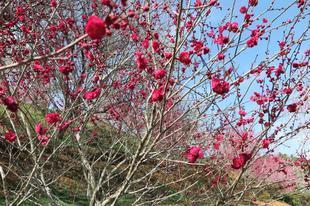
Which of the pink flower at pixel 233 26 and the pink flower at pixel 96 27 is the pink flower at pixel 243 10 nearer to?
the pink flower at pixel 233 26

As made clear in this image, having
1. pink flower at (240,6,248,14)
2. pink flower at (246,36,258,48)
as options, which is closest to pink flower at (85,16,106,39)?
pink flower at (246,36,258,48)

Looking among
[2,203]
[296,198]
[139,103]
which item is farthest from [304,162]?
[296,198]

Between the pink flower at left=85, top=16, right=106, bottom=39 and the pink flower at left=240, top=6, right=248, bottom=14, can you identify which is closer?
the pink flower at left=85, top=16, right=106, bottom=39

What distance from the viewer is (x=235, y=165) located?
2.66 meters

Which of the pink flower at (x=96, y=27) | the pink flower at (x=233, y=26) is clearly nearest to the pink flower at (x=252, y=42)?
the pink flower at (x=233, y=26)

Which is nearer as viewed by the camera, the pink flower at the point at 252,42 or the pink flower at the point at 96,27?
the pink flower at the point at 96,27

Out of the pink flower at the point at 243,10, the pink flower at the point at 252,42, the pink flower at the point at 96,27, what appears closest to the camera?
the pink flower at the point at 96,27

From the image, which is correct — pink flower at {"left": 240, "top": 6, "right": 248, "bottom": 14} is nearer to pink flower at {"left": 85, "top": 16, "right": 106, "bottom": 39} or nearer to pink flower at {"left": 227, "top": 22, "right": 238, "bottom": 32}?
pink flower at {"left": 227, "top": 22, "right": 238, "bottom": 32}

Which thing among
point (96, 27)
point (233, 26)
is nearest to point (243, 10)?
point (233, 26)

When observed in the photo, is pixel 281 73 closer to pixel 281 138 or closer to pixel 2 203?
pixel 281 138

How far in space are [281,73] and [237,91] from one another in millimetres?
822

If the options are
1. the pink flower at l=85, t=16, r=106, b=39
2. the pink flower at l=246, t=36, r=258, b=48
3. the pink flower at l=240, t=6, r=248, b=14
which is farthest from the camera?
the pink flower at l=240, t=6, r=248, b=14

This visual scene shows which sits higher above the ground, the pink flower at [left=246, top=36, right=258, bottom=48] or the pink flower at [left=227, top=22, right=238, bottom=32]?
the pink flower at [left=227, top=22, right=238, bottom=32]

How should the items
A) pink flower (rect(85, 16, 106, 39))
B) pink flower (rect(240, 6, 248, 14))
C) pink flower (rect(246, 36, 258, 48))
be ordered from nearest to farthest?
pink flower (rect(85, 16, 106, 39)), pink flower (rect(246, 36, 258, 48)), pink flower (rect(240, 6, 248, 14))
